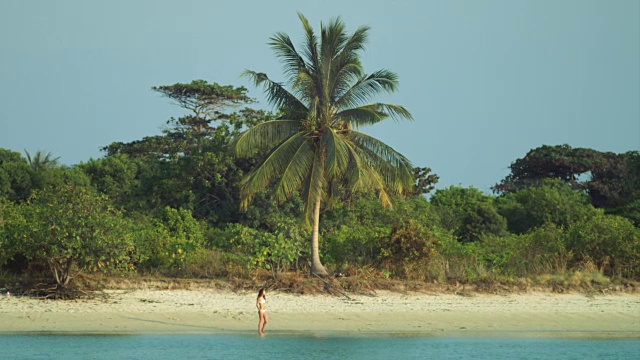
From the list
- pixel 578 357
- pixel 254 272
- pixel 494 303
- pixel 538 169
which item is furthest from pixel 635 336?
pixel 538 169

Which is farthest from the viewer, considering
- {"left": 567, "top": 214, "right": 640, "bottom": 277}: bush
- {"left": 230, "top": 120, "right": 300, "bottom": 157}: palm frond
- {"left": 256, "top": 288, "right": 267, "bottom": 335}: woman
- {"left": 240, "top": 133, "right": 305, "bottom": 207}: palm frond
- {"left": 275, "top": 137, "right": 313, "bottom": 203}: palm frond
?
{"left": 567, "top": 214, "right": 640, "bottom": 277}: bush

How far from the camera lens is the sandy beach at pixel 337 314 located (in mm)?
19453

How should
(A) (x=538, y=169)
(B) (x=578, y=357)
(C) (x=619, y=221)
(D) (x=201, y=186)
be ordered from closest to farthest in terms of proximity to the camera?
(B) (x=578, y=357), (C) (x=619, y=221), (D) (x=201, y=186), (A) (x=538, y=169)

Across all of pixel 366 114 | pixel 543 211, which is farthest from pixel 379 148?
pixel 543 211

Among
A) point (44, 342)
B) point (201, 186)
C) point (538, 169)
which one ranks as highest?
point (538, 169)

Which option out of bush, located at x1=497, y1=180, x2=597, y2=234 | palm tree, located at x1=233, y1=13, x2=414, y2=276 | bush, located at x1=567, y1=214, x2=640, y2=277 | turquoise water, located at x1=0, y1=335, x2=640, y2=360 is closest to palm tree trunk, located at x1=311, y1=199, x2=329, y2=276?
palm tree, located at x1=233, y1=13, x2=414, y2=276

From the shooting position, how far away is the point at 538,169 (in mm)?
55750

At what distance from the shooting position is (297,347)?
61.5 ft

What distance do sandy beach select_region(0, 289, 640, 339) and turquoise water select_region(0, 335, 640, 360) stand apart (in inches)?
10.7

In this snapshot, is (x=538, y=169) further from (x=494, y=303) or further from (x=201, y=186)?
(x=494, y=303)

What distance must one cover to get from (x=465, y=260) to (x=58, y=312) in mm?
11279

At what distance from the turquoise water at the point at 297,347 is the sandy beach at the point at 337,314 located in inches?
10.7

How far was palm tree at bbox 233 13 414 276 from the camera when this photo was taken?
76.9 ft

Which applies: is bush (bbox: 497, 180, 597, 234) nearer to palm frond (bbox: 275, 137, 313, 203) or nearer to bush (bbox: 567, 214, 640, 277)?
bush (bbox: 567, 214, 640, 277)
